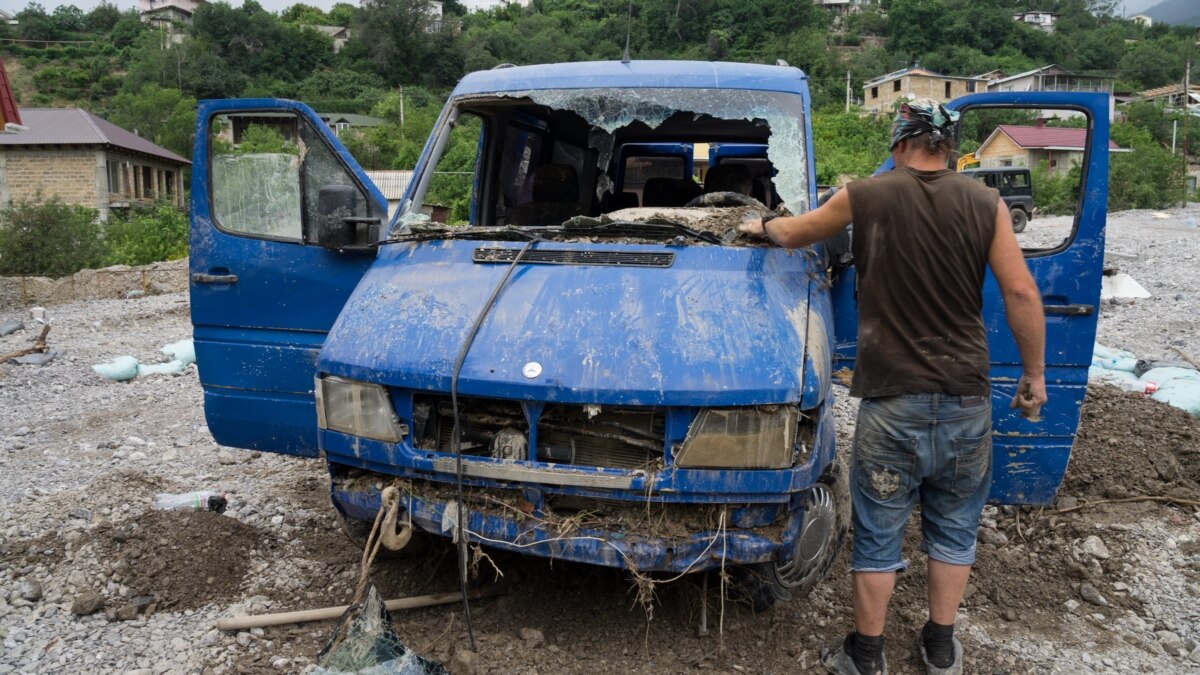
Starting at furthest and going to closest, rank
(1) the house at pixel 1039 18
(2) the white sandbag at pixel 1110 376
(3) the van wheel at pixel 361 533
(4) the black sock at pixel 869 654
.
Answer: (1) the house at pixel 1039 18 < (2) the white sandbag at pixel 1110 376 < (3) the van wheel at pixel 361 533 < (4) the black sock at pixel 869 654

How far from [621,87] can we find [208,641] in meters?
3.01

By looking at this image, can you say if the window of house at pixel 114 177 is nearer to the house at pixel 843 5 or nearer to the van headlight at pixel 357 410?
the van headlight at pixel 357 410

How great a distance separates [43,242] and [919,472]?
67.0ft

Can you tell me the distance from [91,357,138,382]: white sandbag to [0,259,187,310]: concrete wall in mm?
8801

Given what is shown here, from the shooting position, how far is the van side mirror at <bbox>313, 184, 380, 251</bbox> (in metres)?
4.17

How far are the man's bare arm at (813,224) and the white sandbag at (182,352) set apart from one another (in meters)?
8.17

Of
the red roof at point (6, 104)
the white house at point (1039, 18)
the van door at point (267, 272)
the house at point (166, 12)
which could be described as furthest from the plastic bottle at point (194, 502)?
the white house at point (1039, 18)

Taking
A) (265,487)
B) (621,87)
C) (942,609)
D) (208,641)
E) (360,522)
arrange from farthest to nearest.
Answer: (265,487)
(621,87)
(360,522)
(208,641)
(942,609)

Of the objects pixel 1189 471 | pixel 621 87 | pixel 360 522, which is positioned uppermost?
pixel 621 87

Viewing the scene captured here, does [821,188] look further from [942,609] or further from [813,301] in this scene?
[942,609]

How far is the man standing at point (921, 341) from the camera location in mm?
3041

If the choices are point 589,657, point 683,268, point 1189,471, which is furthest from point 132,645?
point 1189,471

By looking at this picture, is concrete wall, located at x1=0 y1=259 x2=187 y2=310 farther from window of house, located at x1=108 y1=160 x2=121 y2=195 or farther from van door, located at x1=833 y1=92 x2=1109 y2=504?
window of house, located at x1=108 y1=160 x2=121 y2=195

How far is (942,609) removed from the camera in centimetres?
329
